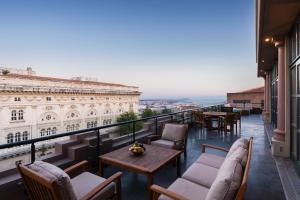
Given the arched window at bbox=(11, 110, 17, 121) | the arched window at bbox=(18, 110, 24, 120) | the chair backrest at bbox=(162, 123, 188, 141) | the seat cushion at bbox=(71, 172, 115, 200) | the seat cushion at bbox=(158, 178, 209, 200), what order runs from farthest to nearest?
the arched window at bbox=(18, 110, 24, 120)
the arched window at bbox=(11, 110, 17, 121)
the chair backrest at bbox=(162, 123, 188, 141)
the seat cushion at bbox=(71, 172, 115, 200)
the seat cushion at bbox=(158, 178, 209, 200)

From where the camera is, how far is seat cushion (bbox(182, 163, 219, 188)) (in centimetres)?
192

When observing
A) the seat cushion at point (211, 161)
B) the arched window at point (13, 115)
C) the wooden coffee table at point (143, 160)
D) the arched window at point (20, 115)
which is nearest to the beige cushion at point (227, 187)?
the wooden coffee table at point (143, 160)

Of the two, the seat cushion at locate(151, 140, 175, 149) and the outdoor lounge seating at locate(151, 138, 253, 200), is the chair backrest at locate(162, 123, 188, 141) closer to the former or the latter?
the seat cushion at locate(151, 140, 175, 149)

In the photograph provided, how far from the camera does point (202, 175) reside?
6.72ft

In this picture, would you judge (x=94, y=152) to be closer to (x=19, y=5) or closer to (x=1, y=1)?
(x=19, y=5)

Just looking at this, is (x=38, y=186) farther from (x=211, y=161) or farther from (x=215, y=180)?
(x=211, y=161)

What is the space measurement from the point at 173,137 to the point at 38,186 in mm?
2821

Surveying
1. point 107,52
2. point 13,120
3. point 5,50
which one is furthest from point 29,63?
point 107,52

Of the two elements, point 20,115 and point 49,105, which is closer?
point 20,115

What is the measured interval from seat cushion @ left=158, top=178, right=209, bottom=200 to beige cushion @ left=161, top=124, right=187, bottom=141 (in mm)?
1843

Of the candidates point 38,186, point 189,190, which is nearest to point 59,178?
point 38,186

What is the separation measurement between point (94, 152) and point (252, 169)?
3.19 m

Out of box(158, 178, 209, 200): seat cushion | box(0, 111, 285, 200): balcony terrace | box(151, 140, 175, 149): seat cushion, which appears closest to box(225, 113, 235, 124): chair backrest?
box(0, 111, 285, 200): balcony terrace

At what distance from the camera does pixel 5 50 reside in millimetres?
23406
